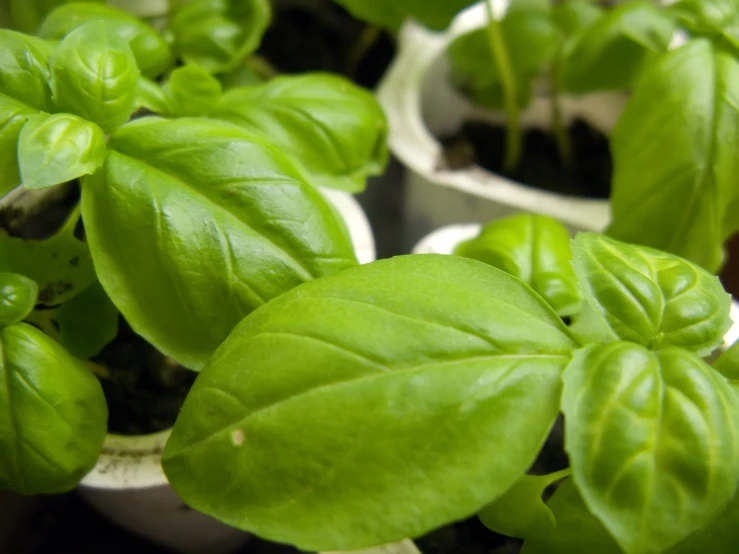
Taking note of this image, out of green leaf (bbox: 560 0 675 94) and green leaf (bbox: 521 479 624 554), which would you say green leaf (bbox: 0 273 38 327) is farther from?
green leaf (bbox: 560 0 675 94)

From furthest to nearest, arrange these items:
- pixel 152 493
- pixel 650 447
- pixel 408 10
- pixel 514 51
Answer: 1. pixel 514 51
2. pixel 408 10
3. pixel 152 493
4. pixel 650 447

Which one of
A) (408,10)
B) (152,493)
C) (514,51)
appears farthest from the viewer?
(514,51)

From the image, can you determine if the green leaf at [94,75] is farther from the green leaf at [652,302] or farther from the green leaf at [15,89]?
the green leaf at [652,302]

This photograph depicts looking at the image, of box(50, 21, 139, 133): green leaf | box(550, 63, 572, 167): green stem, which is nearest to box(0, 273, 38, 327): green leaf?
box(50, 21, 139, 133): green leaf

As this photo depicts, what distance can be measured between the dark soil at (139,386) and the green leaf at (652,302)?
1.18 feet

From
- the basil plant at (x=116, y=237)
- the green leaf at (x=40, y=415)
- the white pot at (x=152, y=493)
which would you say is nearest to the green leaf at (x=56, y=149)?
the basil plant at (x=116, y=237)

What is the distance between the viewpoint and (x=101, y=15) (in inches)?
20.7

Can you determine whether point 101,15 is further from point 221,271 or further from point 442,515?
point 442,515

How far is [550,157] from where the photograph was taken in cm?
91

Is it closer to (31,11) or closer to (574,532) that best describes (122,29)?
(31,11)

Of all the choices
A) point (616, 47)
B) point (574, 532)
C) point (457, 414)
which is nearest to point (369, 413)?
point (457, 414)

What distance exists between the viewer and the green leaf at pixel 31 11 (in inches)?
23.8

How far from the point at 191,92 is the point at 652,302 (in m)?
0.35

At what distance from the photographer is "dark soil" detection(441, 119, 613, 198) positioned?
861 mm
